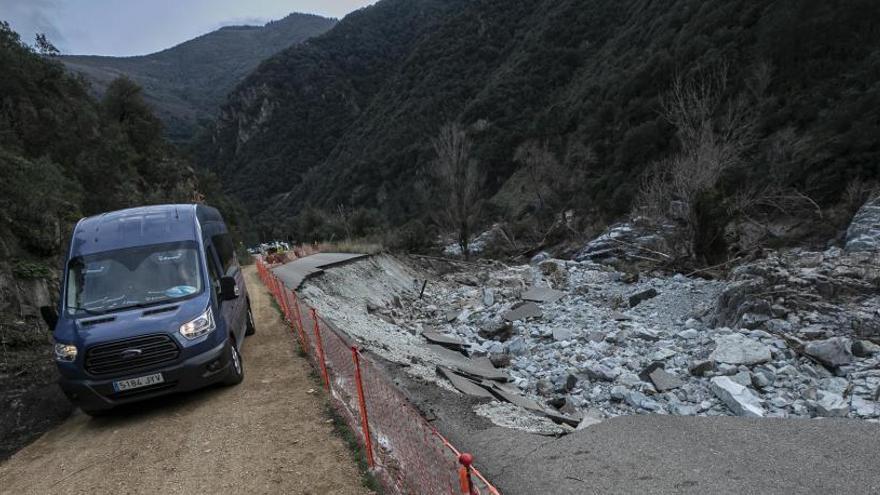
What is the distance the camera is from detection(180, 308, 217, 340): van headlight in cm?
603

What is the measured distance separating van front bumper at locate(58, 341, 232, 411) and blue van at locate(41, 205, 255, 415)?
11mm

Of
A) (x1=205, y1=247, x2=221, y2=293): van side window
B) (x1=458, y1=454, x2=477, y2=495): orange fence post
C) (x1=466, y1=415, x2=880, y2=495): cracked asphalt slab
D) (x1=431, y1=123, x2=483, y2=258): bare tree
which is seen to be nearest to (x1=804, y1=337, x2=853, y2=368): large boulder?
(x1=466, y1=415, x2=880, y2=495): cracked asphalt slab

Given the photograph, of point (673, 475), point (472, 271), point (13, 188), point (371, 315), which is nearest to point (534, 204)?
point (472, 271)

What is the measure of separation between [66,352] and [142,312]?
0.90 m

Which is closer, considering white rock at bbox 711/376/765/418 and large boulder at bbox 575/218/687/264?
white rock at bbox 711/376/765/418

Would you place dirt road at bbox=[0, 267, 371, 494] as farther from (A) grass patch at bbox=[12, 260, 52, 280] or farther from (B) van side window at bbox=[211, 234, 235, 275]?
(A) grass patch at bbox=[12, 260, 52, 280]

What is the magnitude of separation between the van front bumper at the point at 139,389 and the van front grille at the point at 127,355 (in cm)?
9

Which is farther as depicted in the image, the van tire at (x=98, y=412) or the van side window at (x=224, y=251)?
the van side window at (x=224, y=251)

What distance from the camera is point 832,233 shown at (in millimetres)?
18062

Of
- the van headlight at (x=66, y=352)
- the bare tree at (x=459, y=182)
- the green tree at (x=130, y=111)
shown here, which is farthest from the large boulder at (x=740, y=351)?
the green tree at (x=130, y=111)

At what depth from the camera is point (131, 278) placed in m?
6.57

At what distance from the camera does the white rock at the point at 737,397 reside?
22.2ft

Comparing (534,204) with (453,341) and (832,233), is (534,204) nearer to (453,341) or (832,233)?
(832,233)

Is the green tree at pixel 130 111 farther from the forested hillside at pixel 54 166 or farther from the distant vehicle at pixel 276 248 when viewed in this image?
the distant vehicle at pixel 276 248
